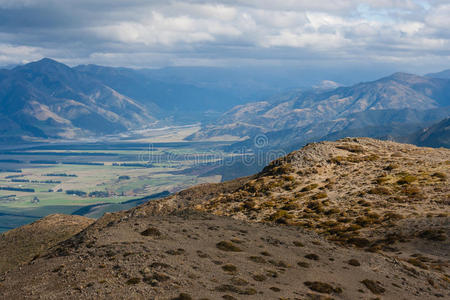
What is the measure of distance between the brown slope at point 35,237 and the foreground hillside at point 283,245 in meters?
27.1

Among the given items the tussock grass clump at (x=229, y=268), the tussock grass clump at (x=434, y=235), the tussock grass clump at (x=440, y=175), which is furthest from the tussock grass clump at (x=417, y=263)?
the tussock grass clump at (x=440, y=175)

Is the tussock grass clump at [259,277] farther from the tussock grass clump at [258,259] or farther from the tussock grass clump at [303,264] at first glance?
the tussock grass clump at [303,264]

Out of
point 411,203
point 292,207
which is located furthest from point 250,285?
point 411,203

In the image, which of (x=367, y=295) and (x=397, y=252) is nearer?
(x=367, y=295)

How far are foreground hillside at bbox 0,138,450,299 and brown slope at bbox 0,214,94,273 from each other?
27.1 metres

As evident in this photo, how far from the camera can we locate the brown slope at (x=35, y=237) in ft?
255

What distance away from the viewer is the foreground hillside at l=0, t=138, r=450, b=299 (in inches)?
1144

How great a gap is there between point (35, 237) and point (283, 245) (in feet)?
226

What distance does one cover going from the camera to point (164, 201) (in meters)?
75.4

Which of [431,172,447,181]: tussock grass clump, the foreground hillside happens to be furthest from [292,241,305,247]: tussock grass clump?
[431,172,447,181]: tussock grass clump

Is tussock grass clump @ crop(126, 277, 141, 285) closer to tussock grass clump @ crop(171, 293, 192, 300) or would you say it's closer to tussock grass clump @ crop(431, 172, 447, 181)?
tussock grass clump @ crop(171, 293, 192, 300)

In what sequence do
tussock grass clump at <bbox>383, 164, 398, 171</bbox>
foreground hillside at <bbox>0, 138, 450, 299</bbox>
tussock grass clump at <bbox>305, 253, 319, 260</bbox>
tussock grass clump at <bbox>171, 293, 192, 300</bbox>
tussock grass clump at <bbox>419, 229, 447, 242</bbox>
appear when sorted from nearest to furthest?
tussock grass clump at <bbox>171, 293, 192, 300</bbox>
foreground hillside at <bbox>0, 138, 450, 299</bbox>
tussock grass clump at <bbox>305, 253, 319, 260</bbox>
tussock grass clump at <bbox>419, 229, 447, 242</bbox>
tussock grass clump at <bbox>383, 164, 398, 171</bbox>

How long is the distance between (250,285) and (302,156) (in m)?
50.0

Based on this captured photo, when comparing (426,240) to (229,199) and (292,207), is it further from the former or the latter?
(229,199)
